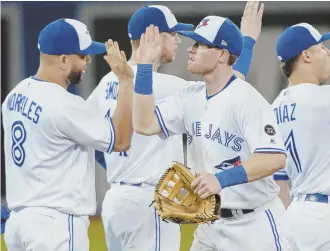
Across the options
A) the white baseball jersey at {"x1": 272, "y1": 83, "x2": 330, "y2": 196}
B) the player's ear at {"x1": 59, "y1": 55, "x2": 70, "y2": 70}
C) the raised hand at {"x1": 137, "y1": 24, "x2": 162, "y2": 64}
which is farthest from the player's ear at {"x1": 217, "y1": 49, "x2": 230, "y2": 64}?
the player's ear at {"x1": 59, "y1": 55, "x2": 70, "y2": 70}

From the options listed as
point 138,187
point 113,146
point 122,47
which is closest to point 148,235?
point 138,187

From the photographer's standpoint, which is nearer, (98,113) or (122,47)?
(98,113)

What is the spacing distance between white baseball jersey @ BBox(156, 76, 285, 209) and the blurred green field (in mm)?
3810

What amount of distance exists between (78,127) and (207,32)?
3.04ft

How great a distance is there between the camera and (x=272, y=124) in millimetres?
5129

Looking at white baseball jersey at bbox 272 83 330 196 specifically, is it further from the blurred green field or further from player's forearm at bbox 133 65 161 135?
the blurred green field

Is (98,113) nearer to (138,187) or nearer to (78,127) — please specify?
(78,127)

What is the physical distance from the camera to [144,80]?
211 inches

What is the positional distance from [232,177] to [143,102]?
0.80 meters

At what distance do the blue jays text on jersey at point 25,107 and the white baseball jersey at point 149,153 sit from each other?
109cm

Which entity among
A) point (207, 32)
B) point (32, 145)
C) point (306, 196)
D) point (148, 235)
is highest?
point (207, 32)

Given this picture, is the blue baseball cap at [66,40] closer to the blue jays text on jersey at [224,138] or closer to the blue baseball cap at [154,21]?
the blue jays text on jersey at [224,138]

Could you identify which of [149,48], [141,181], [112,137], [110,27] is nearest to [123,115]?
[112,137]

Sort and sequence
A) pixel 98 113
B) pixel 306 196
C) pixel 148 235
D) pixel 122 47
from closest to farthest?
pixel 98 113
pixel 306 196
pixel 148 235
pixel 122 47
